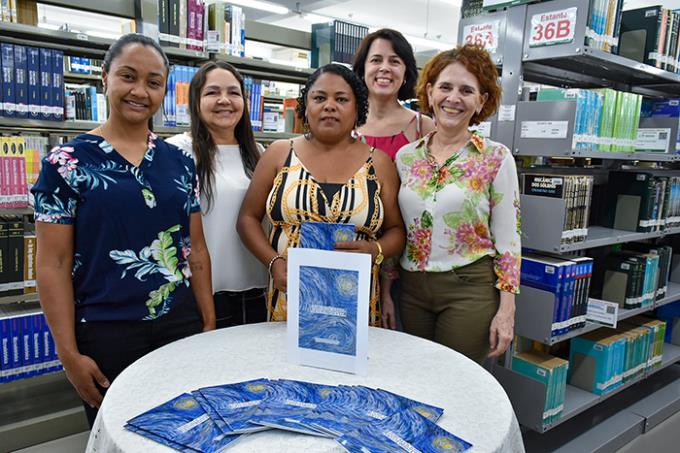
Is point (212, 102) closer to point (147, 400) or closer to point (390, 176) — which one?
point (390, 176)

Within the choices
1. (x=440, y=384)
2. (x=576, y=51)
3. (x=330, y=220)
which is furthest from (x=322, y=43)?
(x=440, y=384)

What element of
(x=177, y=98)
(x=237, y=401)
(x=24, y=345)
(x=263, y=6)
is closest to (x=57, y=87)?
(x=177, y=98)

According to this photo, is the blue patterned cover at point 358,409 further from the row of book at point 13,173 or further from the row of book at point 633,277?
the row of book at point 13,173

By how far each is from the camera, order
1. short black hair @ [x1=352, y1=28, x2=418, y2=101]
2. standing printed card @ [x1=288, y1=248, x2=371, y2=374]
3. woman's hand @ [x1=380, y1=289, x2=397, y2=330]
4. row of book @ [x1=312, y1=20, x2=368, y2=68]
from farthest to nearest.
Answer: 1. row of book @ [x1=312, y1=20, x2=368, y2=68]
2. short black hair @ [x1=352, y1=28, x2=418, y2=101]
3. woman's hand @ [x1=380, y1=289, x2=397, y2=330]
4. standing printed card @ [x1=288, y1=248, x2=371, y2=374]

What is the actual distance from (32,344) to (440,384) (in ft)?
8.74

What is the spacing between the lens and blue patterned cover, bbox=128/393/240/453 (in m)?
0.94

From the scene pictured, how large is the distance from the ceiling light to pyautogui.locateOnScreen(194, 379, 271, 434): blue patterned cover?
899cm

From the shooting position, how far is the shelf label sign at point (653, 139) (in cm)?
305

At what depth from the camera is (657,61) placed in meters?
2.89

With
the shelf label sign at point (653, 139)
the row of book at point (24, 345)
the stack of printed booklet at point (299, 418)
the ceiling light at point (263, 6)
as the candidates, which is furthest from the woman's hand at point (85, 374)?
the ceiling light at point (263, 6)

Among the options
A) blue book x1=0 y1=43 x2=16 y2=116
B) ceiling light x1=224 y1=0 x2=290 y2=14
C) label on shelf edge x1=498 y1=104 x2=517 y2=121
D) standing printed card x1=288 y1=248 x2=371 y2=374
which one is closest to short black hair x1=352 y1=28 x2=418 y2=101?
label on shelf edge x1=498 y1=104 x2=517 y2=121

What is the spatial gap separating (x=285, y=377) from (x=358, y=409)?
0.24 meters

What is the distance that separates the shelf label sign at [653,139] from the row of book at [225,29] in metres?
2.66

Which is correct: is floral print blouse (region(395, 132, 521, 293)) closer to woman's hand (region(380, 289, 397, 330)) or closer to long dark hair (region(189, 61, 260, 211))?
woman's hand (region(380, 289, 397, 330))
